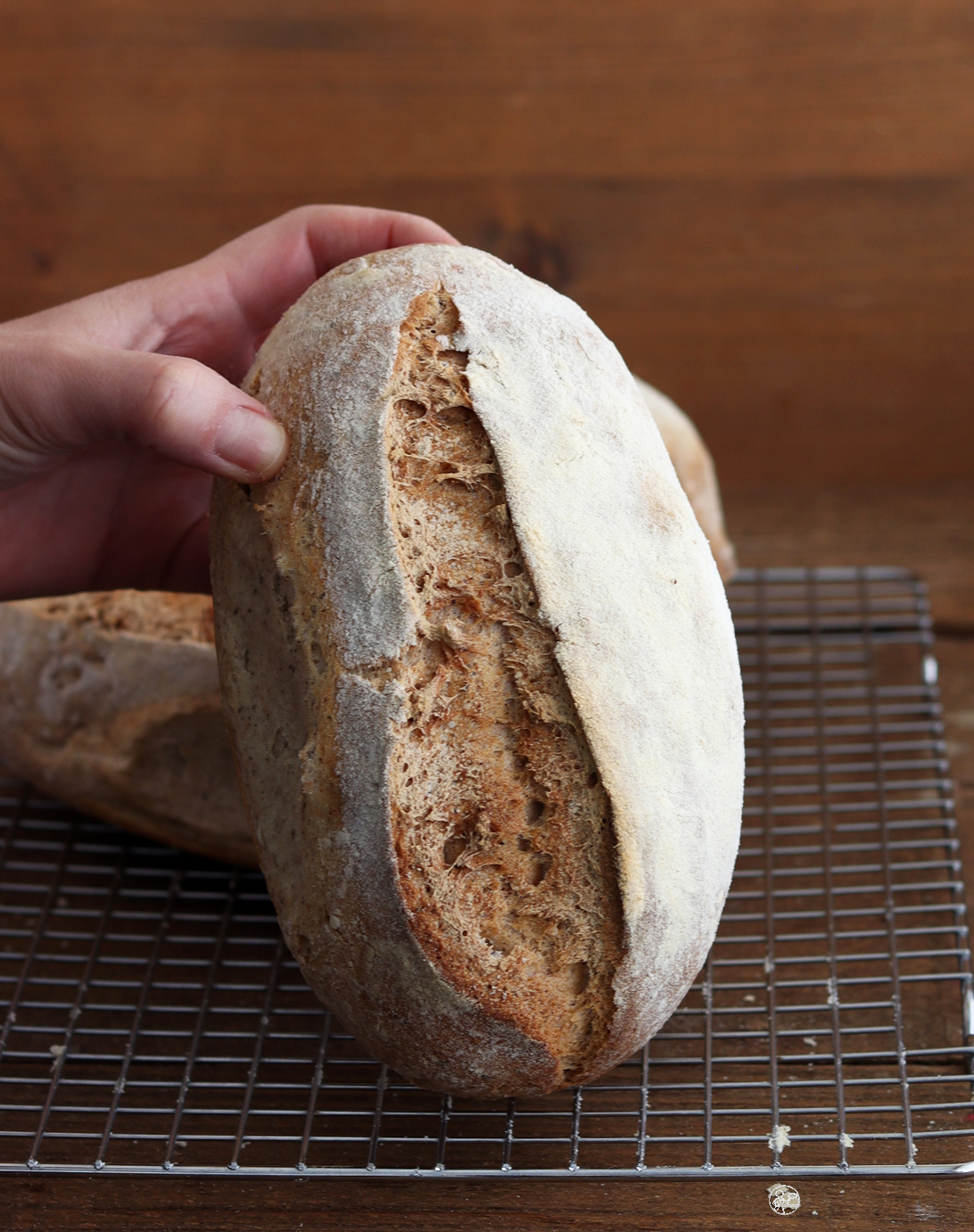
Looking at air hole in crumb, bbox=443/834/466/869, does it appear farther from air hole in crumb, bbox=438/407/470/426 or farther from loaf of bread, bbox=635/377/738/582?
loaf of bread, bbox=635/377/738/582

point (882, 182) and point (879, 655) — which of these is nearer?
point (879, 655)

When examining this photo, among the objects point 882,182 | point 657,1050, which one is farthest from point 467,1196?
point 882,182

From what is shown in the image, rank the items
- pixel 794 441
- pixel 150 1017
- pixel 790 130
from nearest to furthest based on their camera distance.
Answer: pixel 150 1017 < pixel 790 130 < pixel 794 441

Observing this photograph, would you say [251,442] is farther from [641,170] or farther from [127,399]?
[641,170]

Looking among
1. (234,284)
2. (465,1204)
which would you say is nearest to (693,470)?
(234,284)

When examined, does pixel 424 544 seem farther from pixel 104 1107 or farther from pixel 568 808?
pixel 104 1107

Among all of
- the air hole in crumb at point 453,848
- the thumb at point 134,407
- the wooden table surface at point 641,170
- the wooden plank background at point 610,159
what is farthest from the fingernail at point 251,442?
the wooden plank background at point 610,159

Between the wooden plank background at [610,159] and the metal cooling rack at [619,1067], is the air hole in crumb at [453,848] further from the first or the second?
the wooden plank background at [610,159]
